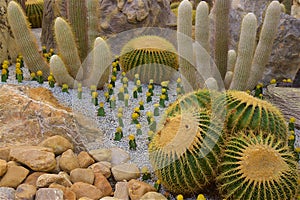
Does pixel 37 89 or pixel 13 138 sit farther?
pixel 37 89

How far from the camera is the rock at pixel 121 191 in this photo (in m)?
3.10

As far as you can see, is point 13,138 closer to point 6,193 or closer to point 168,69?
point 6,193

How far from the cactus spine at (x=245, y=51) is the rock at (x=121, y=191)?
5.37 ft

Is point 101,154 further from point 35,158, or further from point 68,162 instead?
point 35,158

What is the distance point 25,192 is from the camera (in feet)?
9.27

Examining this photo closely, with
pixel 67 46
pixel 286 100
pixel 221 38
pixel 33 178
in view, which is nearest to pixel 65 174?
pixel 33 178

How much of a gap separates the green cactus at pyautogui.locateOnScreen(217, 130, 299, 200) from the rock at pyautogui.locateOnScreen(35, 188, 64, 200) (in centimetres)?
104

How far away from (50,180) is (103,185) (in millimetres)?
394

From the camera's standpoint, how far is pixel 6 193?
283 cm

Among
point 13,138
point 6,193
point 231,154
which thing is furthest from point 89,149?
point 231,154

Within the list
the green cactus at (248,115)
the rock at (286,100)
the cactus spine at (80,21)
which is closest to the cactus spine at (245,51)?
the rock at (286,100)

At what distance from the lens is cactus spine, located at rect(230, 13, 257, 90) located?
394 cm

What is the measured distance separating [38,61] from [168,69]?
1.32 m

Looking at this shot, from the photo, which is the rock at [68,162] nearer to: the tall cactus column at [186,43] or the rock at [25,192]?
the rock at [25,192]
